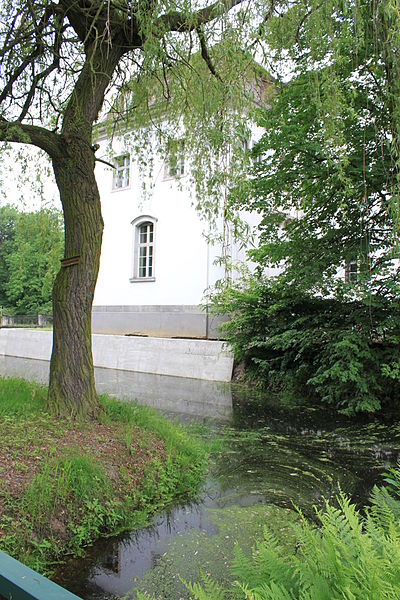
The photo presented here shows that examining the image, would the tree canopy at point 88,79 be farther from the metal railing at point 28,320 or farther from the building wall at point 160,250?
the metal railing at point 28,320

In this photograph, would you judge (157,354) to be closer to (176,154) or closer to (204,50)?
(176,154)

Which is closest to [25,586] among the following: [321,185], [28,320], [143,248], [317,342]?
[321,185]

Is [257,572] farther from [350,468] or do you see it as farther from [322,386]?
[322,386]

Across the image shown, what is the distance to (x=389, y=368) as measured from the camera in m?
7.80

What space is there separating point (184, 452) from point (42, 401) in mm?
1707

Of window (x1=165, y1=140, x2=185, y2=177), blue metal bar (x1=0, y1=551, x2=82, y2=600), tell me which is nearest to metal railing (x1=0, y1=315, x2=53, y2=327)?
window (x1=165, y1=140, x2=185, y2=177)

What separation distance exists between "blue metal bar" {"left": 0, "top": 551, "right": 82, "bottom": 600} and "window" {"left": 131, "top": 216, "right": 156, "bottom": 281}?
18989mm

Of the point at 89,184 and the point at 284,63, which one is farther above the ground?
the point at 284,63

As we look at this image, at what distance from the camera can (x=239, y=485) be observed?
5.15 m

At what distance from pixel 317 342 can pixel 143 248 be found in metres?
12.4

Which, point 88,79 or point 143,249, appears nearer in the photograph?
point 88,79

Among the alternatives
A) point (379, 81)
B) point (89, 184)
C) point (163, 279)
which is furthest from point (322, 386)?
point (163, 279)

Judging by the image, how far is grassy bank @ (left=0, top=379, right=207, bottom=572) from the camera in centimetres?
353

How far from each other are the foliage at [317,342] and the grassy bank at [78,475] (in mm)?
2308
